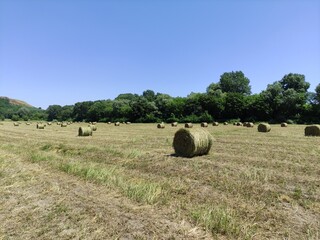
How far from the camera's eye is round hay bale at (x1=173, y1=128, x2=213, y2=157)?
1327 centimetres

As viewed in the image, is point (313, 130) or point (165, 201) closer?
point (165, 201)

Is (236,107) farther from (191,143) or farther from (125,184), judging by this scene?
(125,184)

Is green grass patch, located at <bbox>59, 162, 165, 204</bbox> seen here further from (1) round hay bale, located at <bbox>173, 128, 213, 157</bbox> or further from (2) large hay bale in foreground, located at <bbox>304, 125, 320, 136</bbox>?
(2) large hay bale in foreground, located at <bbox>304, 125, 320, 136</bbox>

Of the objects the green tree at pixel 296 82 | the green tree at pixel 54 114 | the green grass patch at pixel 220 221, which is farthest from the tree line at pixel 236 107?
the green grass patch at pixel 220 221

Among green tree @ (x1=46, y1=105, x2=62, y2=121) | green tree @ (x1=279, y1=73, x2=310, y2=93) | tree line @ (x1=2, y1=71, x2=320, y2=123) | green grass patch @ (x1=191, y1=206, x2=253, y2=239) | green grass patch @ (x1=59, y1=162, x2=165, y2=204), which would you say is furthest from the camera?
green tree @ (x1=46, y1=105, x2=62, y2=121)

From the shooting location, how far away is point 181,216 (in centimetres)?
582

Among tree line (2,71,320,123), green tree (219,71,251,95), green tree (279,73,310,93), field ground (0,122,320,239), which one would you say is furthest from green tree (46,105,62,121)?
field ground (0,122,320,239)

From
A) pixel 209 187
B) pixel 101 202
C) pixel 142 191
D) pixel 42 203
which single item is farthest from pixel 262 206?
pixel 42 203

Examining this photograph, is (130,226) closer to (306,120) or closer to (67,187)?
(67,187)

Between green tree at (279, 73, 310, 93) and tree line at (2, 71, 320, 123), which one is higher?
green tree at (279, 73, 310, 93)

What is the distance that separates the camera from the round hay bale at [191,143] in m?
13.3

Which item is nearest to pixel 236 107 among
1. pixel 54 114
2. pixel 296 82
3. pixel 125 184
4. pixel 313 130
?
pixel 296 82

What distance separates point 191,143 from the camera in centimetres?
1332

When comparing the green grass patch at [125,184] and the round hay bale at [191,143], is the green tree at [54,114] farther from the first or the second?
the green grass patch at [125,184]
